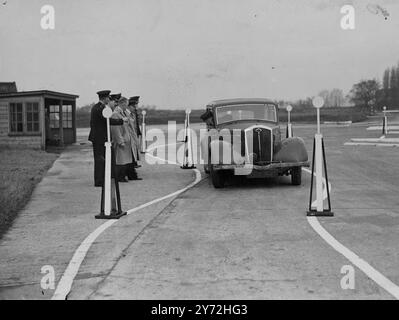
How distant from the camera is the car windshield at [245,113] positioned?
1363cm

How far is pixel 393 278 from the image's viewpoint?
5164 mm

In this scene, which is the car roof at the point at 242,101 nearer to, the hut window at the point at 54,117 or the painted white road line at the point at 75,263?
the painted white road line at the point at 75,263

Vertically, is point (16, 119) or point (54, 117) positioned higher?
point (54, 117)

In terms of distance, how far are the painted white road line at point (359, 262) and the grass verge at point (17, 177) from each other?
4.01 meters

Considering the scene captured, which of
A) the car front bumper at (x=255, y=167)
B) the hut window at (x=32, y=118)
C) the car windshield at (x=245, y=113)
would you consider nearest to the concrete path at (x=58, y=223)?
the car front bumper at (x=255, y=167)

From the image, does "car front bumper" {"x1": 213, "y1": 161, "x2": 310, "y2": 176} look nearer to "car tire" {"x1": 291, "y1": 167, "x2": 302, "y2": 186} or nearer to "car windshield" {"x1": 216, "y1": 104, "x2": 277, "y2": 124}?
"car tire" {"x1": 291, "y1": 167, "x2": 302, "y2": 186}

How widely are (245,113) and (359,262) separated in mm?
8210

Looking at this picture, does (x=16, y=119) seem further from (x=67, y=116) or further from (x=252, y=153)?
(x=252, y=153)

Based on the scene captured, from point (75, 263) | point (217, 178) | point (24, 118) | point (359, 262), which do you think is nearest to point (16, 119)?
point (24, 118)

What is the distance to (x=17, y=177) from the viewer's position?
1347cm

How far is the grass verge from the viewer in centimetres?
906

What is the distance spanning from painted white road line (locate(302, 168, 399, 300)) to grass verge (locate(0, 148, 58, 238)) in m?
4.01

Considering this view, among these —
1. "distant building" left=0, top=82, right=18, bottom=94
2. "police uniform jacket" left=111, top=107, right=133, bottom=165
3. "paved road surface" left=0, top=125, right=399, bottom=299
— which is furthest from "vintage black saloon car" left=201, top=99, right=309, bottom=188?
"distant building" left=0, top=82, right=18, bottom=94
